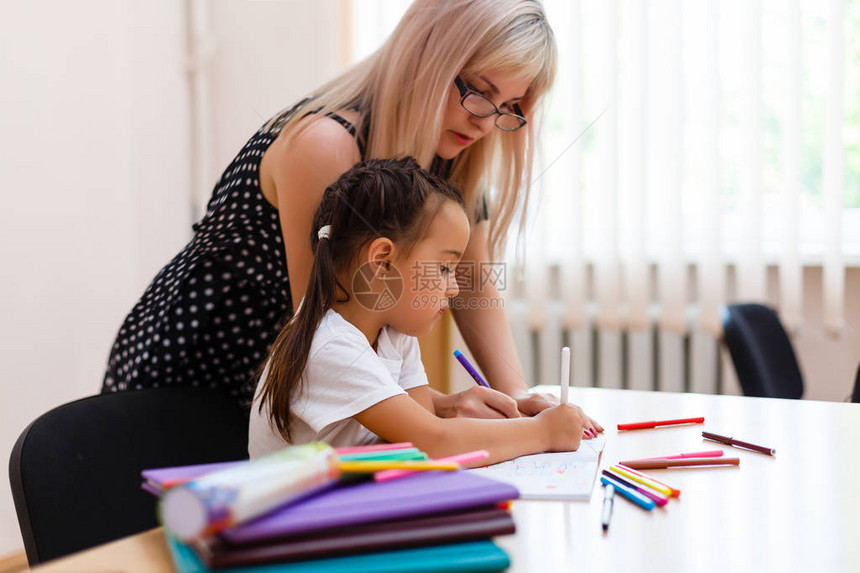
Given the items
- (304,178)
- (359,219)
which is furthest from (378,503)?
(304,178)

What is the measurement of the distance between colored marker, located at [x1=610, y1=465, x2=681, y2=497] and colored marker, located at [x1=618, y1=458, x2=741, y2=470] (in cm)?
2

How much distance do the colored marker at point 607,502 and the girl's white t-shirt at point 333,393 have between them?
0.24 meters

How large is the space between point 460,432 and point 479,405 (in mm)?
177

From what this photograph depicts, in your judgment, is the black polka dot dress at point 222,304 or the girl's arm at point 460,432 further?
the black polka dot dress at point 222,304

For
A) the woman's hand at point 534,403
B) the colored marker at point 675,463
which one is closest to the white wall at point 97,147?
the woman's hand at point 534,403

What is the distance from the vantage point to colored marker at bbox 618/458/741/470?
741 millimetres

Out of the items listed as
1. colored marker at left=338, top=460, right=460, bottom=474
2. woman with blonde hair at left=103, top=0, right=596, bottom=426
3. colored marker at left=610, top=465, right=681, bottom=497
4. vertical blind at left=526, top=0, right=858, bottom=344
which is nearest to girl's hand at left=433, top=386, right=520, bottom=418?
woman with blonde hair at left=103, top=0, right=596, bottom=426

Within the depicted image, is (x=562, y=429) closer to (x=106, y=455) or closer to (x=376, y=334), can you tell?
(x=376, y=334)

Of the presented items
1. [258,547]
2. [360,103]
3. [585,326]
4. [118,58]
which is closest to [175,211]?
[118,58]

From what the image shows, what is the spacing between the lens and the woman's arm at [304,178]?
0.98 m

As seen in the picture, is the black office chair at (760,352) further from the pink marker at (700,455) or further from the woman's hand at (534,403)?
the pink marker at (700,455)

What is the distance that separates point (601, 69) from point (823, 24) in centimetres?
60

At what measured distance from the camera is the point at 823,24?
209 cm

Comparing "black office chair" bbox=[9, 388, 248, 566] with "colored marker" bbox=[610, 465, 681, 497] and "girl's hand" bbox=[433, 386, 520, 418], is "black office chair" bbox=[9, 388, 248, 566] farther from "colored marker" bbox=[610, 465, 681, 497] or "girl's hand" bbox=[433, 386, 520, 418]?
"colored marker" bbox=[610, 465, 681, 497]
